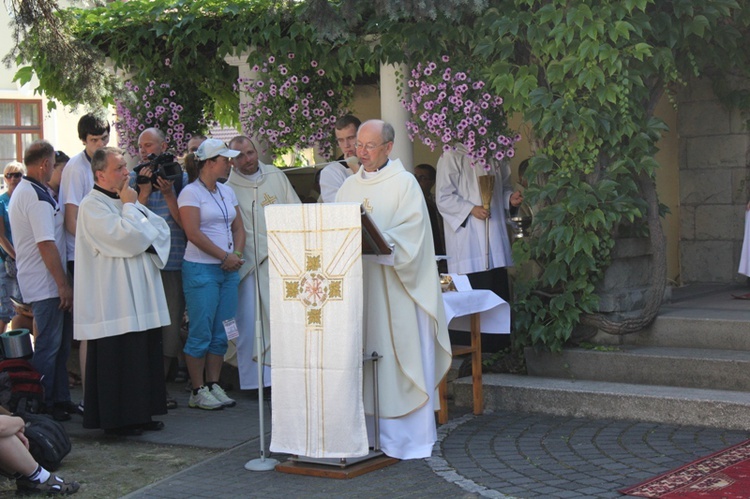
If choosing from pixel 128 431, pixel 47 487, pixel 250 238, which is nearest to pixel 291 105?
pixel 250 238

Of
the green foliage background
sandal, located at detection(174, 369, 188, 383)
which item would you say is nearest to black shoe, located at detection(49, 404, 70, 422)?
sandal, located at detection(174, 369, 188, 383)

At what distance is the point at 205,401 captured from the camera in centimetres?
786

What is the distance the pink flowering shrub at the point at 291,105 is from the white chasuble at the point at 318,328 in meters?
3.48

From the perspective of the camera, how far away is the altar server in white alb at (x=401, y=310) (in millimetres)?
6277

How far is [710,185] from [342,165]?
11.8ft

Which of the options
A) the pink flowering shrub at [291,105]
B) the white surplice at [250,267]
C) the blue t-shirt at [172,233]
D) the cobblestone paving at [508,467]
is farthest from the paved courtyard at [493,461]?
the pink flowering shrub at [291,105]

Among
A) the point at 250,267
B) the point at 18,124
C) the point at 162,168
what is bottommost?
the point at 250,267

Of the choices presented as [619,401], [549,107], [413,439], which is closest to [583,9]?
[549,107]

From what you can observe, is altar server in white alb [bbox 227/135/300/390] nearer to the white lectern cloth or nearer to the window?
the white lectern cloth

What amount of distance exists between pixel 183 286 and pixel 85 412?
1329 millimetres

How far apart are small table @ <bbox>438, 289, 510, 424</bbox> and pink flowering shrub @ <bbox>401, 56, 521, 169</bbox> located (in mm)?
1160

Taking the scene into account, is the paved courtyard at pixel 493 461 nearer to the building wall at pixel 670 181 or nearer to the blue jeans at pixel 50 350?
the blue jeans at pixel 50 350

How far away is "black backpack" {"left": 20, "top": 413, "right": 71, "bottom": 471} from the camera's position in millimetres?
6125

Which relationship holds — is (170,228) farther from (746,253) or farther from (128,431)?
(746,253)
